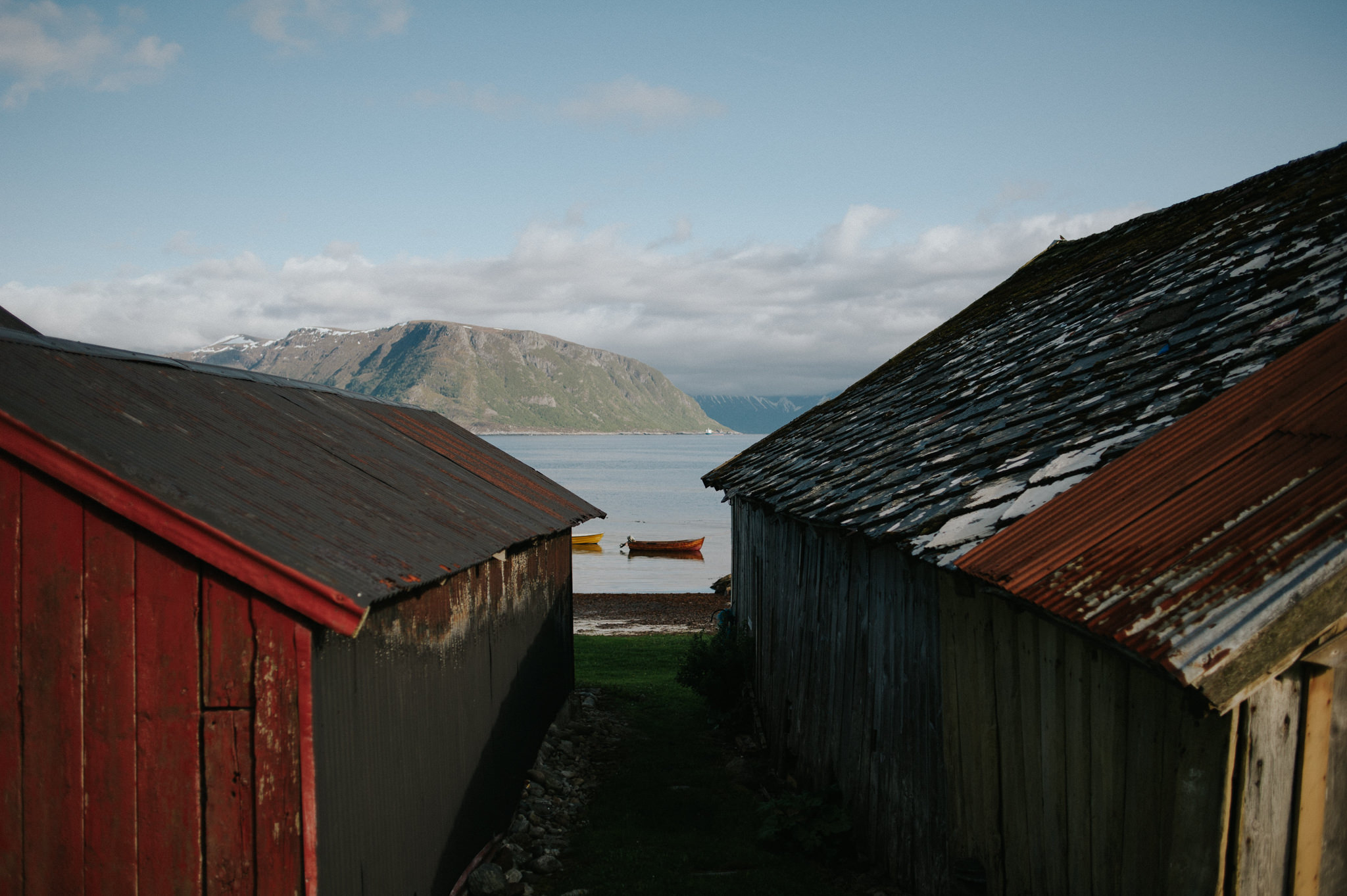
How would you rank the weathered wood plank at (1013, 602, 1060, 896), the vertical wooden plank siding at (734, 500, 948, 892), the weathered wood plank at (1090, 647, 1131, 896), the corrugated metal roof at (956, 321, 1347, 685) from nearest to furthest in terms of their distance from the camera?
the corrugated metal roof at (956, 321, 1347, 685), the weathered wood plank at (1090, 647, 1131, 896), the weathered wood plank at (1013, 602, 1060, 896), the vertical wooden plank siding at (734, 500, 948, 892)

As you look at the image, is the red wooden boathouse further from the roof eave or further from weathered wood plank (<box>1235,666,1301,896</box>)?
weathered wood plank (<box>1235,666,1301,896</box>)

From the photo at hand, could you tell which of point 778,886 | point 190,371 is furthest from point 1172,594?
point 190,371

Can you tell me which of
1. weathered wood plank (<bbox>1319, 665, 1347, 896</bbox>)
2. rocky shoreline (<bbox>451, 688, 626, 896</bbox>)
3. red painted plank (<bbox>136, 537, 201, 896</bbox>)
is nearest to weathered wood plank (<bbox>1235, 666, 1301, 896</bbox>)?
weathered wood plank (<bbox>1319, 665, 1347, 896</bbox>)

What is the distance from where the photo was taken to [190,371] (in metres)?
7.15

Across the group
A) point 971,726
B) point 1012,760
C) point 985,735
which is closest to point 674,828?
point 971,726

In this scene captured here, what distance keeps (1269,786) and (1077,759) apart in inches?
39.1

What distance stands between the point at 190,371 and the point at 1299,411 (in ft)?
26.1

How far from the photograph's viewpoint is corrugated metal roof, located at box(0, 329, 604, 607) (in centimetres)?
434

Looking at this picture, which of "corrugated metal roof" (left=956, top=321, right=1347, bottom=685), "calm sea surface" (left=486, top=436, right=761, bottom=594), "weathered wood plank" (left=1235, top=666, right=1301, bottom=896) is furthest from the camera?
"calm sea surface" (left=486, top=436, right=761, bottom=594)

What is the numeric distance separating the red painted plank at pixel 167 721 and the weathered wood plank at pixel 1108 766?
15.1ft

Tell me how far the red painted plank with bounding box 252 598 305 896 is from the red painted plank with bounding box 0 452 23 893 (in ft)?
4.17

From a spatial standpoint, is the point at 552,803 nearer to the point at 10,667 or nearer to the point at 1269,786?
the point at 10,667

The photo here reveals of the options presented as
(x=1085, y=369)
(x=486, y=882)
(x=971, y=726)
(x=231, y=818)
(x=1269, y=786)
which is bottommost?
(x=486, y=882)

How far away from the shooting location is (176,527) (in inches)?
165
